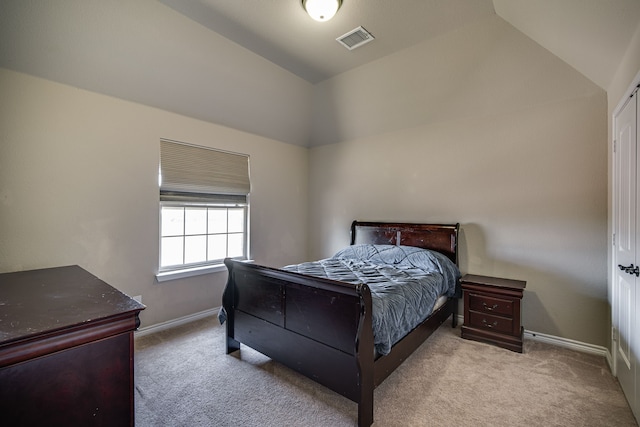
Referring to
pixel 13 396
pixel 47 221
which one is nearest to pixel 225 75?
pixel 47 221

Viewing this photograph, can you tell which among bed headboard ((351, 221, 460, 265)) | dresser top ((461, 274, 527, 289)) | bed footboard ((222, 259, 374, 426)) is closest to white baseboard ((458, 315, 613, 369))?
dresser top ((461, 274, 527, 289))

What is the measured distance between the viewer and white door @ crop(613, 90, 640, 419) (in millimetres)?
1755

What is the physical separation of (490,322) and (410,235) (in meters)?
1.24

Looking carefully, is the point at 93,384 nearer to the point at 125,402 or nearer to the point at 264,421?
the point at 125,402

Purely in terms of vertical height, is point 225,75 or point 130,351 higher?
point 225,75

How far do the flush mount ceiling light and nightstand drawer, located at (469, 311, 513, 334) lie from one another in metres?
2.96

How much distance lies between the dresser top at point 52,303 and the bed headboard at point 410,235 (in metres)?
2.98

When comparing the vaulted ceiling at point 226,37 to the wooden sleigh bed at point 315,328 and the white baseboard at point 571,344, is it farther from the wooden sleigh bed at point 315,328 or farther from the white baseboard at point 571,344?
the white baseboard at point 571,344

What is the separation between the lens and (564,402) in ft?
6.31

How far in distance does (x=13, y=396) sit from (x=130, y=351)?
0.34m

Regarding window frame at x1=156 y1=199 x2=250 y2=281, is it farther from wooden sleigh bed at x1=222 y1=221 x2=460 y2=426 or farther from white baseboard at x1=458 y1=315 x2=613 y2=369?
white baseboard at x1=458 y1=315 x2=613 y2=369

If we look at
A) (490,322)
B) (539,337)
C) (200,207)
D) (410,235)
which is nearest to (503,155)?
(410,235)

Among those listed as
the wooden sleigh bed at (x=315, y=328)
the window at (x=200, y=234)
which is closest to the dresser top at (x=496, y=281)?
the wooden sleigh bed at (x=315, y=328)

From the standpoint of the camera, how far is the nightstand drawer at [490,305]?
8.70 feet
